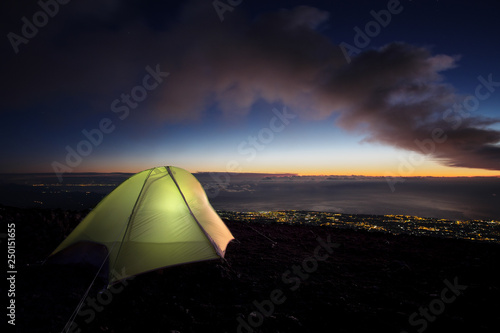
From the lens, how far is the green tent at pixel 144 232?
4.83 metres

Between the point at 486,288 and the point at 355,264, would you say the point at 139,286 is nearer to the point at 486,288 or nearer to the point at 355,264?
the point at 355,264

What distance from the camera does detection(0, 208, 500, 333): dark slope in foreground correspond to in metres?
3.52

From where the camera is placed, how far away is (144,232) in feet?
17.0

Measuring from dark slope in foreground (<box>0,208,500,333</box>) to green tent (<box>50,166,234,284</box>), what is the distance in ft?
1.18

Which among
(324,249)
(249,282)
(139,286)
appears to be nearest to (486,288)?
(324,249)

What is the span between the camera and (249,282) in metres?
5.03

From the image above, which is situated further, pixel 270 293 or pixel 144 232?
pixel 144 232

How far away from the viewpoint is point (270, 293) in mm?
4641

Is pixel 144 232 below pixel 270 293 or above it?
above

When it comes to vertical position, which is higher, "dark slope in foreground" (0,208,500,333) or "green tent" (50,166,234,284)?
"green tent" (50,166,234,284)

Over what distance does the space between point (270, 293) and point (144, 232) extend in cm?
331

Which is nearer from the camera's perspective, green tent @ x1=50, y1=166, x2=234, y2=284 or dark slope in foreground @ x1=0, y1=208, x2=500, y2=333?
dark slope in foreground @ x1=0, y1=208, x2=500, y2=333

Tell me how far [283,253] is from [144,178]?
5.14m

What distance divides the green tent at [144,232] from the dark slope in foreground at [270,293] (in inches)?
14.2
